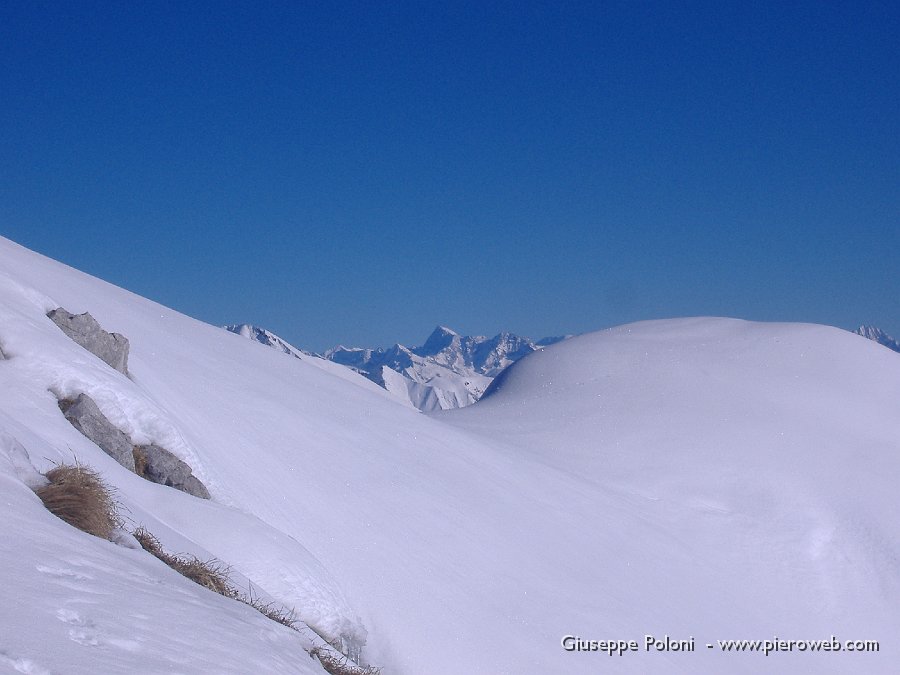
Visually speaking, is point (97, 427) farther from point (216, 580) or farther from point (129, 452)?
point (216, 580)

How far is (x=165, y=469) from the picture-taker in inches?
434

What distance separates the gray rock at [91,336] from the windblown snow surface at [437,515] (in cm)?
33

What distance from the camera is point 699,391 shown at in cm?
3712

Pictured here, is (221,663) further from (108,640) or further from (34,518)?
(34,518)

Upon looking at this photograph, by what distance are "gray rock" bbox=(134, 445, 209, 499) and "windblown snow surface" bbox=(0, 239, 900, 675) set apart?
1.26 ft

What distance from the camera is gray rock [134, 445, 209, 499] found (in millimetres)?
10914

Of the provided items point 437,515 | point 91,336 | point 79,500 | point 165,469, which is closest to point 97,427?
point 165,469

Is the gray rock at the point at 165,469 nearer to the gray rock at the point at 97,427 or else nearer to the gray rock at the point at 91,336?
the gray rock at the point at 97,427

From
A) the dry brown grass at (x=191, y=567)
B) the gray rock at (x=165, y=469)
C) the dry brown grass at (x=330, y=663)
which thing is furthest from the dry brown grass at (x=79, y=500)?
the gray rock at (x=165, y=469)

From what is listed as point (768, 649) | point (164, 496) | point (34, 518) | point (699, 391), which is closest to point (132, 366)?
point (164, 496)

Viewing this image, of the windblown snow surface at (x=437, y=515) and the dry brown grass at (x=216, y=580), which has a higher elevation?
the windblown snow surface at (x=437, y=515)

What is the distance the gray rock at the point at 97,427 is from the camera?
33.5 ft

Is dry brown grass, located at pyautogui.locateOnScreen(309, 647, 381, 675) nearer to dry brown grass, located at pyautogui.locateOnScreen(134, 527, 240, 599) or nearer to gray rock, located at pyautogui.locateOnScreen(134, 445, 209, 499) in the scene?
dry brown grass, located at pyautogui.locateOnScreen(134, 527, 240, 599)

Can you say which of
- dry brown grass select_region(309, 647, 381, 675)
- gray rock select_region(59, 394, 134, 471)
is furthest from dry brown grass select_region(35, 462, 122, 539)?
gray rock select_region(59, 394, 134, 471)
